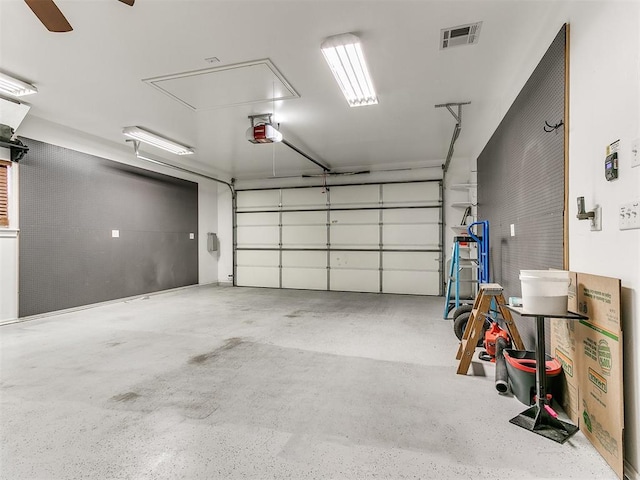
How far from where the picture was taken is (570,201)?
211 cm

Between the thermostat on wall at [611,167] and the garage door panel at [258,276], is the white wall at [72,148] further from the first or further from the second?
the thermostat on wall at [611,167]

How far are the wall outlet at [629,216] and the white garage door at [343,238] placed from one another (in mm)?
5690

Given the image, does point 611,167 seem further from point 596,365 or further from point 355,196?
point 355,196

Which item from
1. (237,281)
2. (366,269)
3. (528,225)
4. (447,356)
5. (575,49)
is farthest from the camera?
(237,281)

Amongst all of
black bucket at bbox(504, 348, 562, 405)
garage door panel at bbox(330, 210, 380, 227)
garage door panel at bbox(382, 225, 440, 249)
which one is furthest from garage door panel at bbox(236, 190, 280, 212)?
black bucket at bbox(504, 348, 562, 405)

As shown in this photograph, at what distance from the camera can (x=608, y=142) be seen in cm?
170

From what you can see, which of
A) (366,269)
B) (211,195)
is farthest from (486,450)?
(211,195)

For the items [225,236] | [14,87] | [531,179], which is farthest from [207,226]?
[531,179]

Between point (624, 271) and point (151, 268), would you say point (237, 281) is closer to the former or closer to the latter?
point (151, 268)

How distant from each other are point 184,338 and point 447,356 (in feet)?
9.78

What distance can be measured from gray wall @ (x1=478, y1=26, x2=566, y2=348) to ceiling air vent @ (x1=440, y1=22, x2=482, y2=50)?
588mm

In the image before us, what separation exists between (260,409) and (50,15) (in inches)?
104

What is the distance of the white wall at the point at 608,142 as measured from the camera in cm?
151

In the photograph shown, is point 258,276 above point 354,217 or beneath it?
beneath
